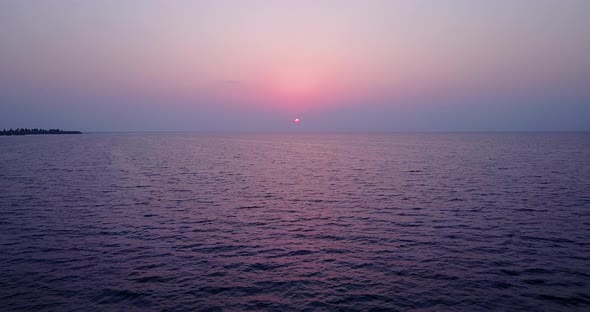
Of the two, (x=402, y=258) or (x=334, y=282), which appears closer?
(x=334, y=282)

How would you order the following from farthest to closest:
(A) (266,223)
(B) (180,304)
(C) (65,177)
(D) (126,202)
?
(C) (65,177) < (D) (126,202) < (A) (266,223) < (B) (180,304)

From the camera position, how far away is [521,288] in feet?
65.3

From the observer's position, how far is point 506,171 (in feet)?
237

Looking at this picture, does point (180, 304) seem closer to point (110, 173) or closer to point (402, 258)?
point (402, 258)

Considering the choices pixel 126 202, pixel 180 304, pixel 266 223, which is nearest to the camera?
pixel 180 304

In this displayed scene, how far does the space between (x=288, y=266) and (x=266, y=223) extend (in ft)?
35.8

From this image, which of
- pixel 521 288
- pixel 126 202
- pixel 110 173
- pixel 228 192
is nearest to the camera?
pixel 521 288

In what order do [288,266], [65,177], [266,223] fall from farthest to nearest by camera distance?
[65,177], [266,223], [288,266]

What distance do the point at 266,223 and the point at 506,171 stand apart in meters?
57.8

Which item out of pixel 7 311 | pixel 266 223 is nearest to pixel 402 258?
pixel 266 223

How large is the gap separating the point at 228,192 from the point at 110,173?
3282 cm

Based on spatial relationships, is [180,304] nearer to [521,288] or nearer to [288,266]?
[288,266]

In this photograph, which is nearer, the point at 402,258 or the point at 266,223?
the point at 402,258

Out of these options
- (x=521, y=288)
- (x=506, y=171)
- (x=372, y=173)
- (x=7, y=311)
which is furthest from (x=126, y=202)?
(x=506, y=171)
